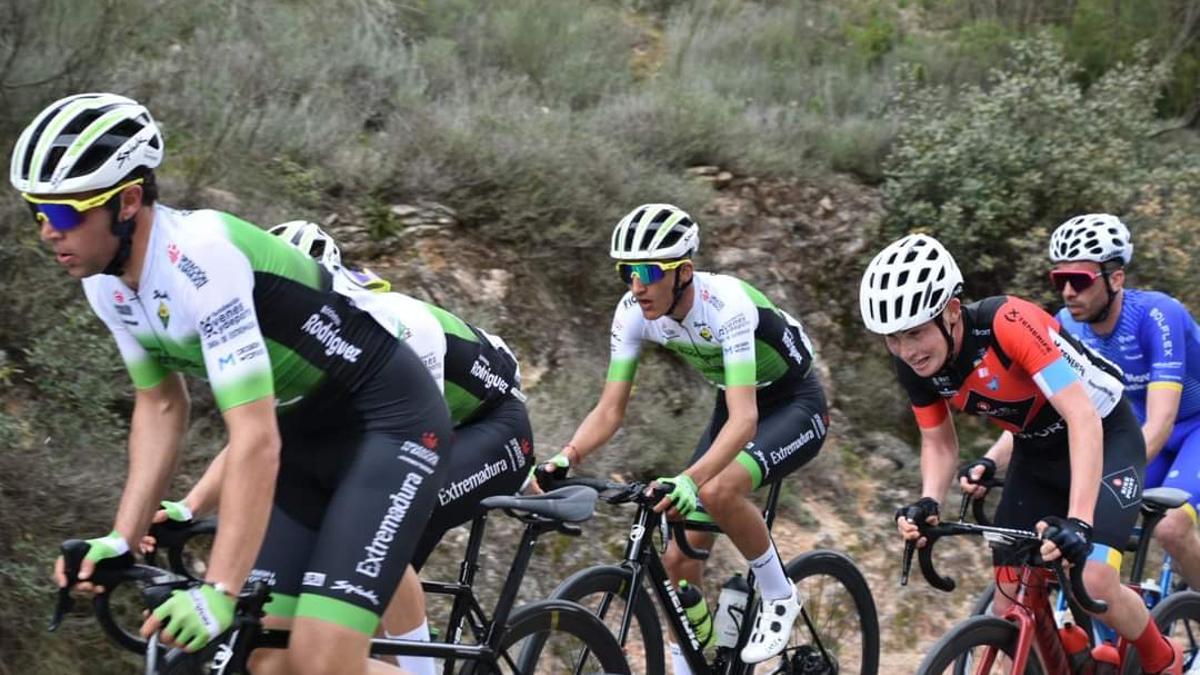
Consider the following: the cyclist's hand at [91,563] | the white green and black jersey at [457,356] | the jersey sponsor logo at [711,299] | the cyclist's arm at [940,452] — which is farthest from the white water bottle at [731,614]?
the cyclist's hand at [91,563]

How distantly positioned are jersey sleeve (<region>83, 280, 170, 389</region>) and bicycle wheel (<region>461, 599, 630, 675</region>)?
1.33 metres

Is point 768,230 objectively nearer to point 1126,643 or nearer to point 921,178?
point 921,178

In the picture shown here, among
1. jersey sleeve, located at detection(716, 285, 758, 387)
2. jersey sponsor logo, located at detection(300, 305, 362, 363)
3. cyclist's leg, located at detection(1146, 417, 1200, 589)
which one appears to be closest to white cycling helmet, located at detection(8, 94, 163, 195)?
jersey sponsor logo, located at detection(300, 305, 362, 363)

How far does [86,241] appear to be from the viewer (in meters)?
3.09

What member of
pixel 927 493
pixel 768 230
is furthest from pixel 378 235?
pixel 927 493

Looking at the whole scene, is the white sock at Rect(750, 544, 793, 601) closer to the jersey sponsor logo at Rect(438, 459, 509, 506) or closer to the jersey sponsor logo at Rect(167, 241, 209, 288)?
the jersey sponsor logo at Rect(438, 459, 509, 506)

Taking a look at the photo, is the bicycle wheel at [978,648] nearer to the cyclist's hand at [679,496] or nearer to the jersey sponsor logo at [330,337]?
the cyclist's hand at [679,496]

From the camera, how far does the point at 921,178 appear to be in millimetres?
11359

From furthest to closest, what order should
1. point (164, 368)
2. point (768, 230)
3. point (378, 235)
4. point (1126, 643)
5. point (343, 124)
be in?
point (768, 230) → point (343, 124) → point (378, 235) → point (1126, 643) → point (164, 368)

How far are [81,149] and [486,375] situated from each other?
2039 millimetres

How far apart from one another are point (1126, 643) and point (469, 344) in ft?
9.20

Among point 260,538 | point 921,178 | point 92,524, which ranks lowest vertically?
point 92,524

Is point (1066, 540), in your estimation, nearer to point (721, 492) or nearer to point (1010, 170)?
point (721, 492)

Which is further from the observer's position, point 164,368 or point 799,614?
→ point 799,614
